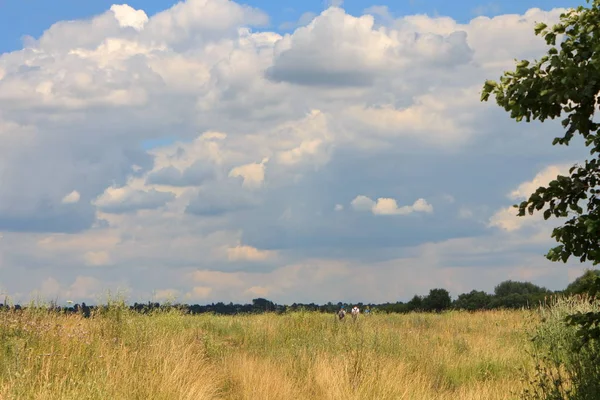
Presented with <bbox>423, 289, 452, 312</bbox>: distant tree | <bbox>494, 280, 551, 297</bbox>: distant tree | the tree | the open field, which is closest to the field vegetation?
the open field

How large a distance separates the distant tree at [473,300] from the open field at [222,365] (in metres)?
35.4

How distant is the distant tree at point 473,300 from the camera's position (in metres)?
51.7

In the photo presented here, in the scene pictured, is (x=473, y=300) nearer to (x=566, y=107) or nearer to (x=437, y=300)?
(x=437, y=300)

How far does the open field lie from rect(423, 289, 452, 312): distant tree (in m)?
33.9

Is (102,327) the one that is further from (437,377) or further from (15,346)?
(437,377)

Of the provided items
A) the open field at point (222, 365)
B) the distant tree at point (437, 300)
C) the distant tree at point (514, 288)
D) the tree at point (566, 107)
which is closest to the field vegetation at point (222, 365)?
the open field at point (222, 365)

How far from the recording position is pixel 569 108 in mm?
6777

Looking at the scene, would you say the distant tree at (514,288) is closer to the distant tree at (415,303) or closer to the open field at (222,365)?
the distant tree at (415,303)

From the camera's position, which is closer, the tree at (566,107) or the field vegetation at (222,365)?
the tree at (566,107)

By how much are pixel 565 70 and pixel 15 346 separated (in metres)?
8.84

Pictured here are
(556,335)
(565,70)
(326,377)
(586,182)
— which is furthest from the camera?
(556,335)

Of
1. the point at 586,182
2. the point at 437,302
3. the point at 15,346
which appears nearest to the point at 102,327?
the point at 15,346

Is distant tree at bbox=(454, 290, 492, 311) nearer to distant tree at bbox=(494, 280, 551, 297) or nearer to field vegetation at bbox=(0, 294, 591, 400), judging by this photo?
distant tree at bbox=(494, 280, 551, 297)

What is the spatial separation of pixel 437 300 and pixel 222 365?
1543 inches
